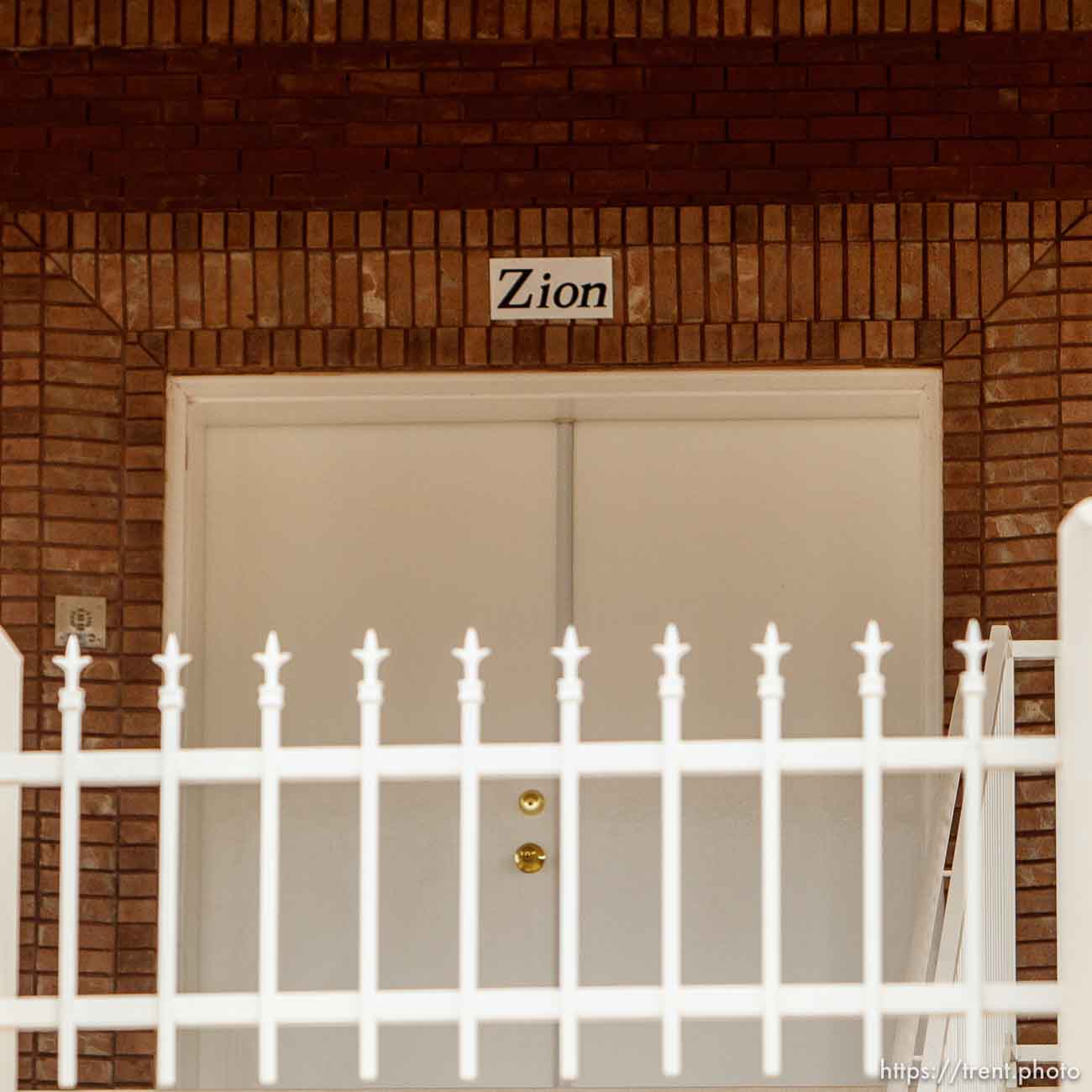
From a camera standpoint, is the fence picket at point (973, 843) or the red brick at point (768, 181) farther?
the red brick at point (768, 181)

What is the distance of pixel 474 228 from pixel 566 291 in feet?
1.09

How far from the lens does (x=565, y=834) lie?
302 cm

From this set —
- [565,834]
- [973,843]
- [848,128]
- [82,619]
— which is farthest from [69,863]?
[848,128]

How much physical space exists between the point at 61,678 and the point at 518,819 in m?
1.42

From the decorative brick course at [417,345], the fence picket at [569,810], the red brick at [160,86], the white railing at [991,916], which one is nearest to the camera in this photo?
the fence picket at [569,810]

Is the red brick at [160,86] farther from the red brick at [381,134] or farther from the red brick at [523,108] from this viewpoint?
the red brick at [523,108]

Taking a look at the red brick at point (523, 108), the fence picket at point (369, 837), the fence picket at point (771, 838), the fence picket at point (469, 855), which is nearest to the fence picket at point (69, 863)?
the fence picket at point (369, 837)

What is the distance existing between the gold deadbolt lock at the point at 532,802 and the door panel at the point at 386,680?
0.03 m

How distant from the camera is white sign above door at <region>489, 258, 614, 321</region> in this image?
220 inches

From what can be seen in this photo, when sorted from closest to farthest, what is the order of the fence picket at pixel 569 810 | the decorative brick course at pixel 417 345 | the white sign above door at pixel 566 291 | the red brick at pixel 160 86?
1. the fence picket at pixel 569 810
2. the decorative brick course at pixel 417 345
3. the white sign above door at pixel 566 291
4. the red brick at pixel 160 86

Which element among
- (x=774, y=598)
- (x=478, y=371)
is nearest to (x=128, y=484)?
(x=478, y=371)

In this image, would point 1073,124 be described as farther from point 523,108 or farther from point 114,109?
point 114,109

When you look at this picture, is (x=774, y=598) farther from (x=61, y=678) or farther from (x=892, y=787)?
(x=61, y=678)

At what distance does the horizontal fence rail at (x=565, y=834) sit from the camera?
3.00m
